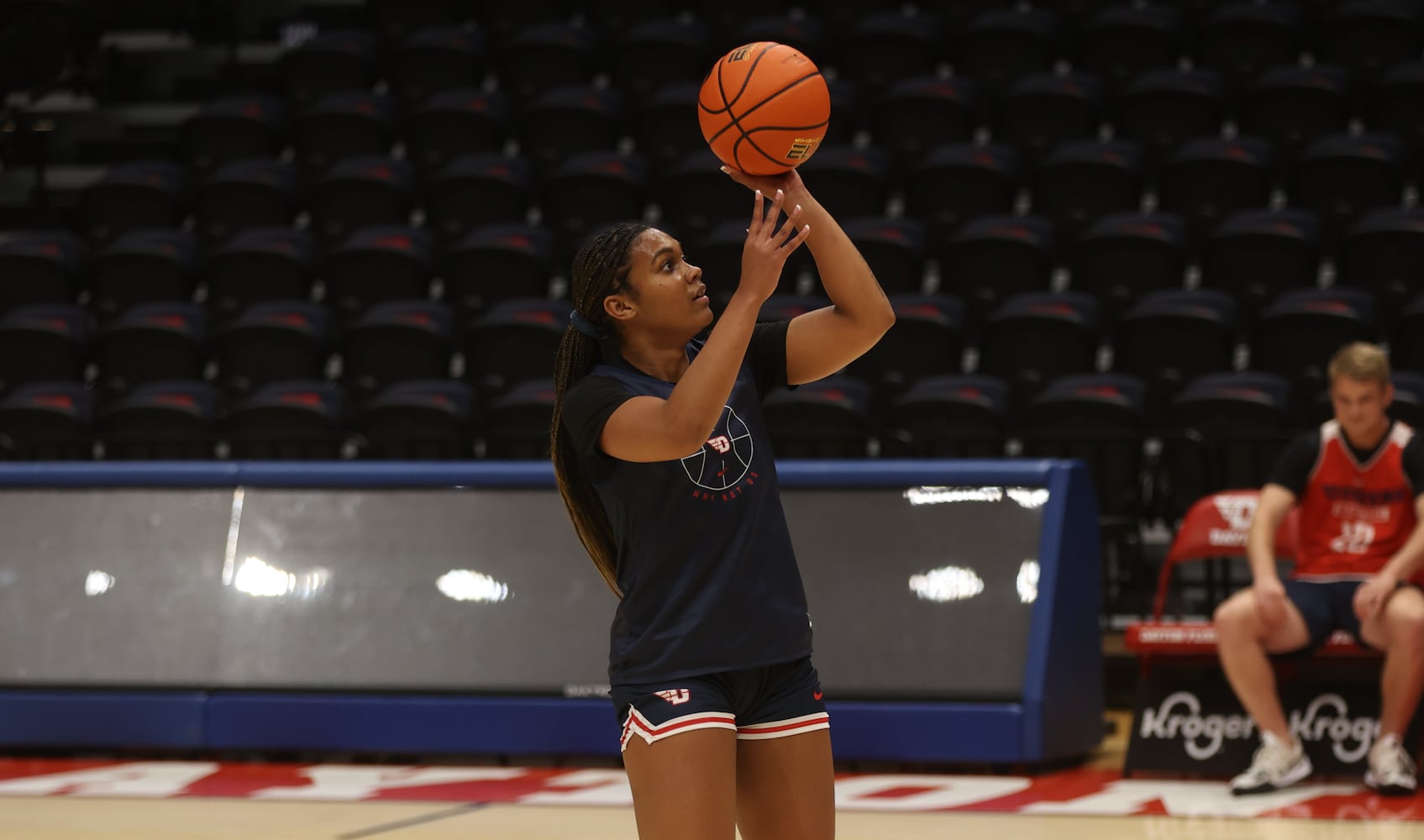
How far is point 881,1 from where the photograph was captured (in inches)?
571

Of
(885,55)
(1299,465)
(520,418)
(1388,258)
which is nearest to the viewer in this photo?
(1299,465)

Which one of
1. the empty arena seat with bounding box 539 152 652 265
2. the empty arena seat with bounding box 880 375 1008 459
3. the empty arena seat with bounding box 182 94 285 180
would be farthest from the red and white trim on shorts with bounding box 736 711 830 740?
the empty arena seat with bounding box 182 94 285 180

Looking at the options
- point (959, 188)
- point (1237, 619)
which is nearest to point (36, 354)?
point (959, 188)

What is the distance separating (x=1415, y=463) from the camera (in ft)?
20.1

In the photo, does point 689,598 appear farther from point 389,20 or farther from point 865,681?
point 389,20

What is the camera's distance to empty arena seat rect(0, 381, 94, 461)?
9.64 m

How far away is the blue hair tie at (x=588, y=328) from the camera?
311cm

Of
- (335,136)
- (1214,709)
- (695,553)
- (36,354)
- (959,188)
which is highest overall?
(335,136)

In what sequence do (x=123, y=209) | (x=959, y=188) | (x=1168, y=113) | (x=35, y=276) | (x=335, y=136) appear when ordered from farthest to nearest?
(x=335, y=136) < (x=123, y=209) < (x=35, y=276) < (x=1168, y=113) < (x=959, y=188)

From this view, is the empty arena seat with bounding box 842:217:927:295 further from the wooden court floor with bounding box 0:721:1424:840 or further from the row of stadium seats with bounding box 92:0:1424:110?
the wooden court floor with bounding box 0:721:1424:840

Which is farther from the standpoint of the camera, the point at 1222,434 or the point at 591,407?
the point at 1222,434

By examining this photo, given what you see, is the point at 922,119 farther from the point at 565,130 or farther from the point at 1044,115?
the point at 565,130

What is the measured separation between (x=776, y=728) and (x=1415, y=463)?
402 centimetres

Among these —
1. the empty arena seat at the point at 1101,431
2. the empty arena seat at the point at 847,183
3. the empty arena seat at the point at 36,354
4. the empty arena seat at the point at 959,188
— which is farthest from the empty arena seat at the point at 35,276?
the empty arena seat at the point at 1101,431
